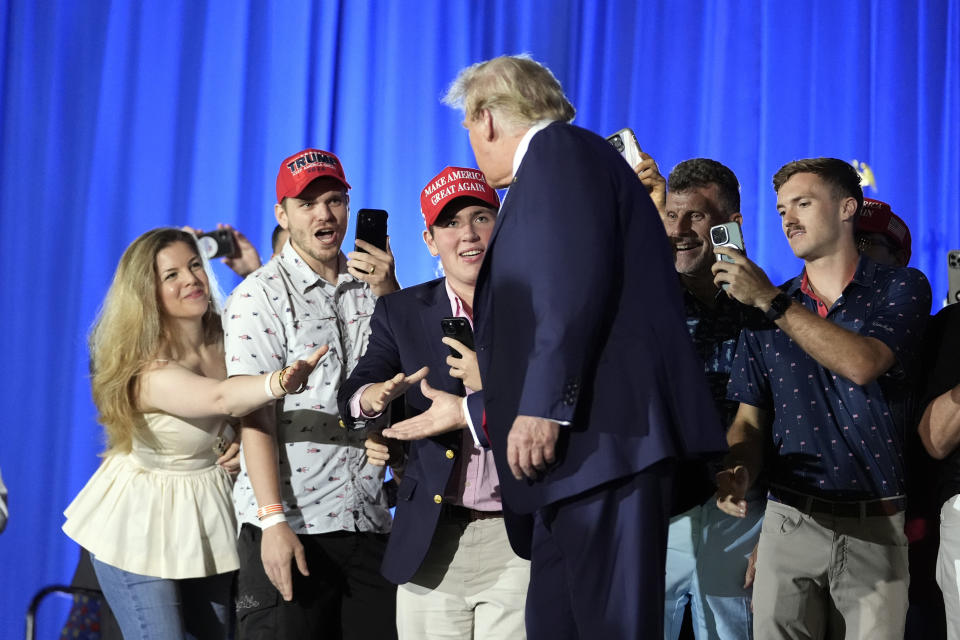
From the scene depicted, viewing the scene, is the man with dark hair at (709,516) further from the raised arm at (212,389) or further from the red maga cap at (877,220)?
the raised arm at (212,389)

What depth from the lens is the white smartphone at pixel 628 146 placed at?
2418mm

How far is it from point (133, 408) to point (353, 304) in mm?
605

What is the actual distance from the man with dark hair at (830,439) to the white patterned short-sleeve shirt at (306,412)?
858mm

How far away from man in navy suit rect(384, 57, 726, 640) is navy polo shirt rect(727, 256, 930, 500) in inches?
31.2

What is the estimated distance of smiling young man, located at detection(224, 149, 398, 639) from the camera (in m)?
2.17

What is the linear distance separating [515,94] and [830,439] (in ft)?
3.73

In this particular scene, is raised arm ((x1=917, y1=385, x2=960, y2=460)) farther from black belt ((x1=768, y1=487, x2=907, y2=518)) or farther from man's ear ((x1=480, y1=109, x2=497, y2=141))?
man's ear ((x1=480, y1=109, x2=497, y2=141))

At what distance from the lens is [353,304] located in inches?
96.0

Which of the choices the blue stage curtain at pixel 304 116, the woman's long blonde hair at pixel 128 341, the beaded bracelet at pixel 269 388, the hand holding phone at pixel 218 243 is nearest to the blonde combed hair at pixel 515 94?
the beaded bracelet at pixel 269 388

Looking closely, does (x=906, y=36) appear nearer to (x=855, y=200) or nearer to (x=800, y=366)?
(x=855, y=200)

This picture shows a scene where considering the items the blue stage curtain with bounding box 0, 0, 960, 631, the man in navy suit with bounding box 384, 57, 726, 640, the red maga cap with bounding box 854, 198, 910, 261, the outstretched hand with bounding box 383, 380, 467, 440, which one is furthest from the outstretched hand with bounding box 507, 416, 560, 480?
the blue stage curtain with bounding box 0, 0, 960, 631

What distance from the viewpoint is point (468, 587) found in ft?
6.36

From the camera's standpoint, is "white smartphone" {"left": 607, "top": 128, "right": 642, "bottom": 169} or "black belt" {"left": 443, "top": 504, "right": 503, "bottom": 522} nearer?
"black belt" {"left": 443, "top": 504, "right": 503, "bottom": 522}

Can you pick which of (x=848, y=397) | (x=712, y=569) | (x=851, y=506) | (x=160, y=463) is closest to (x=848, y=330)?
(x=848, y=397)
